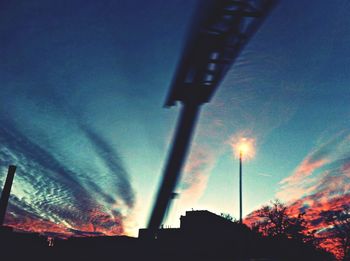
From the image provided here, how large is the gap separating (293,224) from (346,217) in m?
8.10

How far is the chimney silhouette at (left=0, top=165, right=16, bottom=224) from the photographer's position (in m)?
29.6

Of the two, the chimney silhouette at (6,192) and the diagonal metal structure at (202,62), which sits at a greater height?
the chimney silhouette at (6,192)

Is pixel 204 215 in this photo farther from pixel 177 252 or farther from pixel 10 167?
pixel 10 167

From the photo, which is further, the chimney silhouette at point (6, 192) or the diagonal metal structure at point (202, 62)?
the chimney silhouette at point (6, 192)

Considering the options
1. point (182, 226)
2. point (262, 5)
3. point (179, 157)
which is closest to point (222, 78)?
point (262, 5)

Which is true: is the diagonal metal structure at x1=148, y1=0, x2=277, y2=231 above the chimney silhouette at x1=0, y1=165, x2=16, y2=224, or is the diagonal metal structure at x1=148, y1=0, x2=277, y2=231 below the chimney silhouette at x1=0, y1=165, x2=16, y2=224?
below

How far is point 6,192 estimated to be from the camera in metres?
30.2

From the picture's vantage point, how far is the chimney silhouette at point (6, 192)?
29562 millimetres

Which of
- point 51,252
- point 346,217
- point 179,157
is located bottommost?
point 51,252

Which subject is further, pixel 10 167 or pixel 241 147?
pixel 10 167

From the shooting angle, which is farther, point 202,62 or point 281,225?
point 281,225

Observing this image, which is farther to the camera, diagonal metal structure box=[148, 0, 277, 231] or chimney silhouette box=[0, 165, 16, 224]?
chimney silhouette box=[0, 165, 16, 224]

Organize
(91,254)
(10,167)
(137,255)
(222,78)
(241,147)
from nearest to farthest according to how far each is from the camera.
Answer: (222,78)
(137,255)
(91,254)
(241,147)
(10,167)

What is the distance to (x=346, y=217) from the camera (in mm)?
44812
